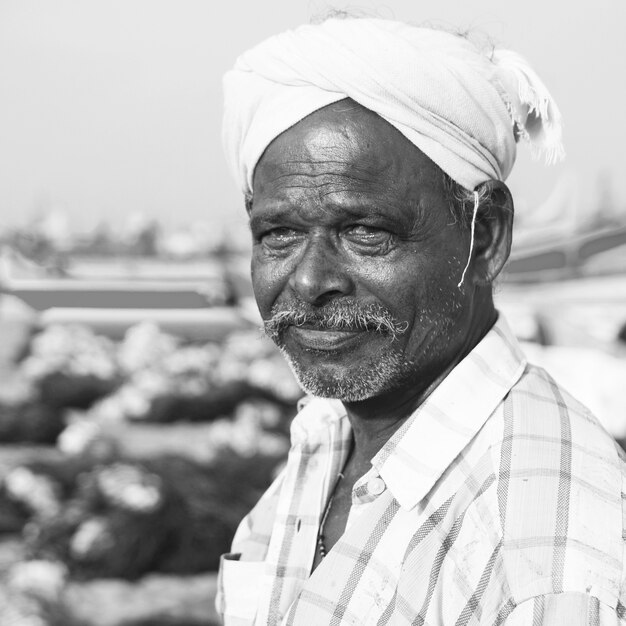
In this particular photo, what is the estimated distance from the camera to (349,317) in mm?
1579

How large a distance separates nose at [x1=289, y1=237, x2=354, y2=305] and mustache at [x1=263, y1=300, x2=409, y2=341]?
0.02 meters

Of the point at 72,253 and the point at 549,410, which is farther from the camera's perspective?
the point at 72,253

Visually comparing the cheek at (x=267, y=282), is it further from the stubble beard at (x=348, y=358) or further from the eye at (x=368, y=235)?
the eye at (x=368, y=235)

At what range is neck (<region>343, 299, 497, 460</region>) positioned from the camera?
168 centimetres

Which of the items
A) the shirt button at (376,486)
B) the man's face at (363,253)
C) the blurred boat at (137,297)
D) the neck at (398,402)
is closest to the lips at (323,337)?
the man's face at (363,253)

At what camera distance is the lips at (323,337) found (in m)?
1.61

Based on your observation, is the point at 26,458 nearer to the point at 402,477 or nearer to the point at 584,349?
the point at 584,349

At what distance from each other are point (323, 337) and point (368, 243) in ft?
0.64

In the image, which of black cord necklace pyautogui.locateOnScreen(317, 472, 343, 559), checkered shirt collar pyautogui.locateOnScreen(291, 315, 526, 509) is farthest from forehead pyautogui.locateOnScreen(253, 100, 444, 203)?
black cord necklace pyautogui.locateOnScreen(317, 472, 343, 559)

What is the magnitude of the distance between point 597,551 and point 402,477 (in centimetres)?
35

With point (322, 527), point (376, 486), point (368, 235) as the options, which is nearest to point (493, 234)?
point (368, 235)

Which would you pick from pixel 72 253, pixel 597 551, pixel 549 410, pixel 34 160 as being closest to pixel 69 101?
pixel 34 160

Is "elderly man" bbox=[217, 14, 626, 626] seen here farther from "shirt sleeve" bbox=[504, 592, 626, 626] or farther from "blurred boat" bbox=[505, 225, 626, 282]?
"blurred boat" bbox=[505, 225, 626, 282]

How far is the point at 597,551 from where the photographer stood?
49.1 inches
